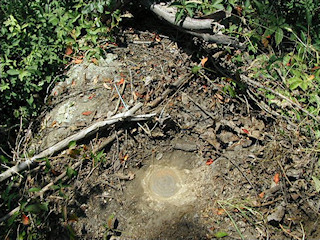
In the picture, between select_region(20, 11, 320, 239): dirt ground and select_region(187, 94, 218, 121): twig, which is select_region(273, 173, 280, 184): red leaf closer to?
select_region(20, 11, 320, 239): dirt ground

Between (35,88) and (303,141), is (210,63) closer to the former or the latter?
(303,141)

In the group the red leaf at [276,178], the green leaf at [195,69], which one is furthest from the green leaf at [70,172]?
the red leaf at [276,178]

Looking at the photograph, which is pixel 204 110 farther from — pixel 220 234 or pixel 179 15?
pixel 220 234

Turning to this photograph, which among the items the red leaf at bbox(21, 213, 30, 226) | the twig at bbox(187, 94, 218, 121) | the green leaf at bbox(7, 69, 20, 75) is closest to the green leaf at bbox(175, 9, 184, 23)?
the twig at bbox(187, 94, 218, 121)

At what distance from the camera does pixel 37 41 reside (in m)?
2.96

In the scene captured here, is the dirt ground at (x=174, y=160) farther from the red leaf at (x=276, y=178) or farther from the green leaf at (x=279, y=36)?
the green leaf at (x=279, y=36)

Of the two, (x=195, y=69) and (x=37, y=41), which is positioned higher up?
(x=37, y=41)

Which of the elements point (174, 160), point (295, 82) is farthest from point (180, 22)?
point (174, 160)

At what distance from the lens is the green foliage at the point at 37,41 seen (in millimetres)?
2795

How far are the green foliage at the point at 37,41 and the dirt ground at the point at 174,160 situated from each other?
201 millimetres

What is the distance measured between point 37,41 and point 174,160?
1.70 metres

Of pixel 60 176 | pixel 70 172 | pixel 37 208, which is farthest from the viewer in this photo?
pixel 60 176

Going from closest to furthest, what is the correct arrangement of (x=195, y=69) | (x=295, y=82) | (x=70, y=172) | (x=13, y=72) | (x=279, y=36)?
(x=70, y=172) → (x=13, y=72) → (x=295, y=82) → (x=195, y=69) → (x=279, y=36)

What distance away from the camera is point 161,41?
331 cm
